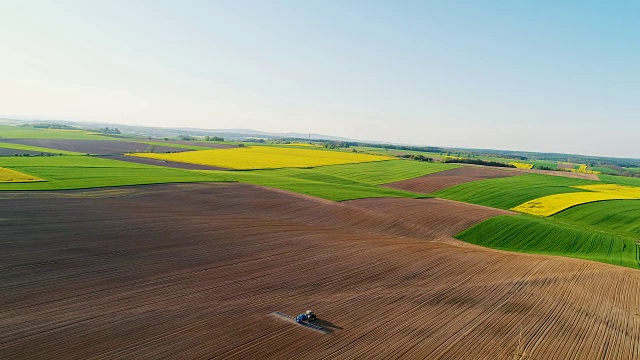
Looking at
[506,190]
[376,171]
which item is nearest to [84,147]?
[376,171]

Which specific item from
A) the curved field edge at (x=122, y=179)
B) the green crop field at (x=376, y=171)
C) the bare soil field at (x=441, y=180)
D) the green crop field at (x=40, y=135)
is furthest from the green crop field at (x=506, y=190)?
the green crop field at (x=40, y=135)

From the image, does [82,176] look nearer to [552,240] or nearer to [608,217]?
[552,240]

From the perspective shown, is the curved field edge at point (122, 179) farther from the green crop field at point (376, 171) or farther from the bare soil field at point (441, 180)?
the green crop field at point (376, 171)

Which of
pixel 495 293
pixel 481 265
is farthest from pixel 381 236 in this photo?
pixel 495 293

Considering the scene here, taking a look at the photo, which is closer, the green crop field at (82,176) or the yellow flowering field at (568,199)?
the green crop field at (82,176)

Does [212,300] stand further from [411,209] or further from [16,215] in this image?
[411,209]
